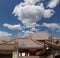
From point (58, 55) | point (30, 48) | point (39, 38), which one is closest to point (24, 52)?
point (30, 48)

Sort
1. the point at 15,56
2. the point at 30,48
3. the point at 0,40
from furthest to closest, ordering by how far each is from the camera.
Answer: the point at 0,40 < the point at 30,48 < the point at 15,56

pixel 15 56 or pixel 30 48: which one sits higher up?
pixel 30 48

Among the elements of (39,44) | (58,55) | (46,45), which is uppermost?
(39,44)

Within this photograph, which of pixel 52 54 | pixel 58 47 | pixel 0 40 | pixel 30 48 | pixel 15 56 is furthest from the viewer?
pixel 0 40

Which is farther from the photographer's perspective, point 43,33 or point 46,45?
point 43,33

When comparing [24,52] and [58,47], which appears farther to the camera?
[24,52]

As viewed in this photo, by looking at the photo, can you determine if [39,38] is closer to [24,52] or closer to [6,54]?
[24,52]

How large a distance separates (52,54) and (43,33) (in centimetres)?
2622

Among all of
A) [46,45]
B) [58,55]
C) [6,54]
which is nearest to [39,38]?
[6,54]

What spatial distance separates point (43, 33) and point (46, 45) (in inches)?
977

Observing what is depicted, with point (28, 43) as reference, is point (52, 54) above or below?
below

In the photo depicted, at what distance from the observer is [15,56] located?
3822 cm

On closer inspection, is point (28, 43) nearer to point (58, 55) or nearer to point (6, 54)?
point (6, 54)

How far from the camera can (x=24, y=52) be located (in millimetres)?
49781
